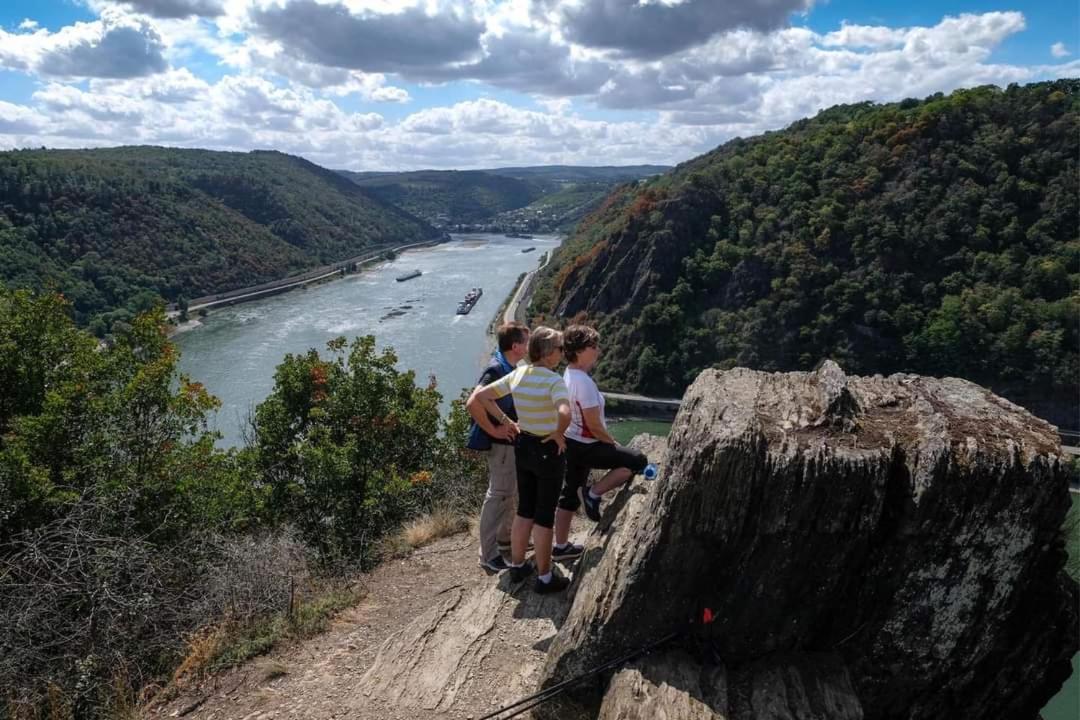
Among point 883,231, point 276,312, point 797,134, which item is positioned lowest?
point 276,312

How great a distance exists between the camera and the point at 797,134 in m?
69.6

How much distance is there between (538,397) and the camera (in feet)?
12.0

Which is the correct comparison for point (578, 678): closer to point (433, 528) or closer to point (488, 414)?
point (488, 414)

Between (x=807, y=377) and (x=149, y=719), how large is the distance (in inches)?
155

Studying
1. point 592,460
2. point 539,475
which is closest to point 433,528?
point 592,460

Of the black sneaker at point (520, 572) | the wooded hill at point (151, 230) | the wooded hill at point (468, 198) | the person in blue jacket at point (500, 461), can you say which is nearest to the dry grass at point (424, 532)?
the person in blue jacket at point (500, 461)

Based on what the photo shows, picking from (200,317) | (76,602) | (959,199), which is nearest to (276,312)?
(200,317)

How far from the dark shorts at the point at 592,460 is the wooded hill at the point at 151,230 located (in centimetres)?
5305

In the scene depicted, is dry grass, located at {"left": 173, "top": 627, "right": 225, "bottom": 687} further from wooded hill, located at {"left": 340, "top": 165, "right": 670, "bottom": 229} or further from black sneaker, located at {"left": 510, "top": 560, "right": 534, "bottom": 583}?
wooded hill, located at {"left": 340, "top": 165, "right": 670, "bottom": 229}

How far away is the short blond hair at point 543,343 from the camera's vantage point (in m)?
3.68

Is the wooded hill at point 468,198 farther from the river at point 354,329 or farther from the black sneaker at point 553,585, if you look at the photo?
the black sneaker at point 553,585

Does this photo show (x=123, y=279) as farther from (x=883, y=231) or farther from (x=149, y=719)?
(x=149, y=719)

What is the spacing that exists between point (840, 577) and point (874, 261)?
52.6 meters

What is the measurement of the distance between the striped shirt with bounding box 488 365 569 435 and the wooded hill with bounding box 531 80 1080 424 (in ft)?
145
